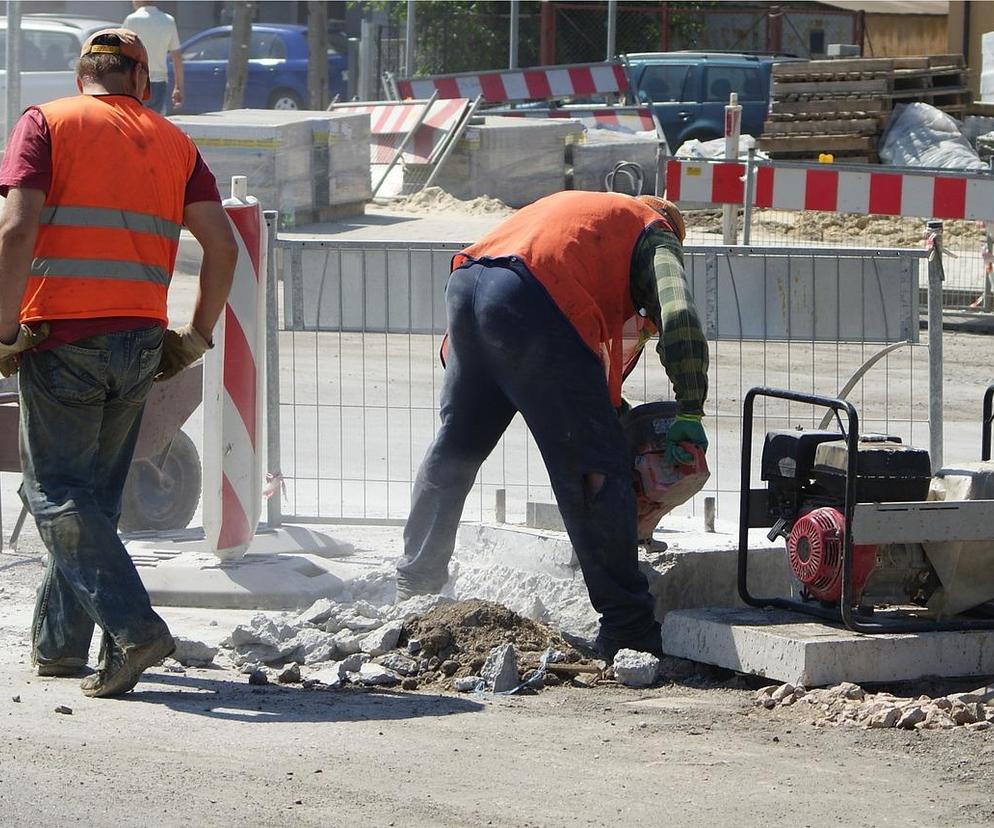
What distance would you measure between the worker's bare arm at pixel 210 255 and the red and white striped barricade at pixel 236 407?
1316 mm

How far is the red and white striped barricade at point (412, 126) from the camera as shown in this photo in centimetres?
2153

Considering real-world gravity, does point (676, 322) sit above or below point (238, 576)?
above

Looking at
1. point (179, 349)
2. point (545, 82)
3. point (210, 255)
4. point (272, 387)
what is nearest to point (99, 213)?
point (210, 255)

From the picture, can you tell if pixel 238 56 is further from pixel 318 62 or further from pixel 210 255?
pixel 210 255

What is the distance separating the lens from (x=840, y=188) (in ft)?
45.6

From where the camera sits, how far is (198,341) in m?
5.15

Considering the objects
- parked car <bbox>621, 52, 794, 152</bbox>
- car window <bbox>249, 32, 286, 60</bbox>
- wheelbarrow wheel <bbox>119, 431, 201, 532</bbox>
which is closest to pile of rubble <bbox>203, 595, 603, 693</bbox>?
wheelbarrow wheel <bbox>119, 431, 201, 532</bbox>

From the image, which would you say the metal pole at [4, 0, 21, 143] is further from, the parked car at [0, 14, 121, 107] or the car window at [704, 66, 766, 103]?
the car window at [704, 66, 766, 103]

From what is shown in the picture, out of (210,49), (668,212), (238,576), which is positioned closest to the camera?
(668,212)

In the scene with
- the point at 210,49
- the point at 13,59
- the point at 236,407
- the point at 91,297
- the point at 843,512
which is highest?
the point at 210,49

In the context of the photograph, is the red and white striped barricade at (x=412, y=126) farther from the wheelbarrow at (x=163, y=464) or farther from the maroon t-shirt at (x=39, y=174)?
the maroon t-shirt at (x=39, y=174)

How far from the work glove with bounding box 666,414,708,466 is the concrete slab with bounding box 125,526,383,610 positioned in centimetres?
170

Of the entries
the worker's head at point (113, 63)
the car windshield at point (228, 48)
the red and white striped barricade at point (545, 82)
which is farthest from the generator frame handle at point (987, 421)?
the car windshield at point (228, 48)

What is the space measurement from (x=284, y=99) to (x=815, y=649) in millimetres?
26537
